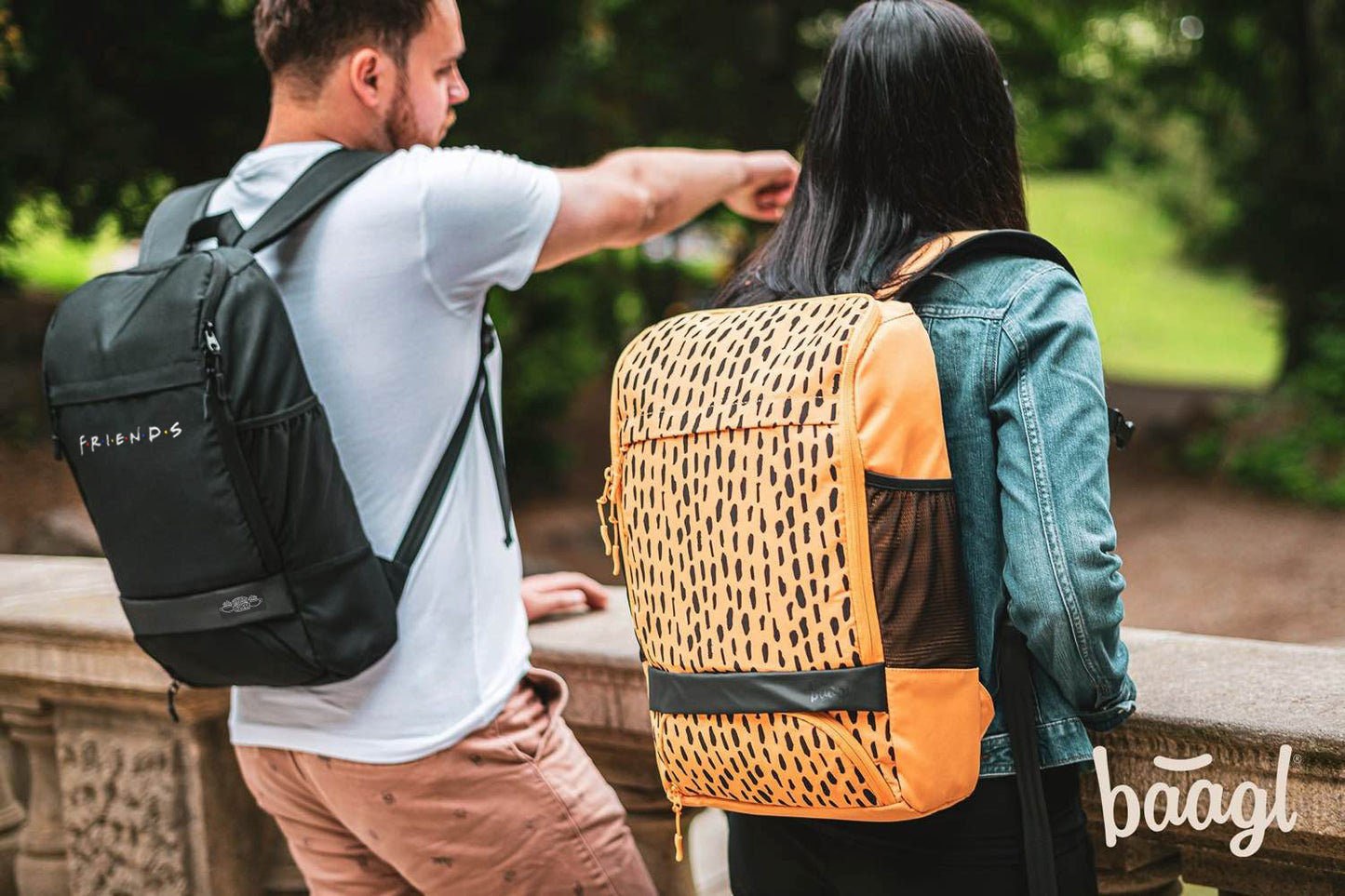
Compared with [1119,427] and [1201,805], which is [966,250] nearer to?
[1119,427]

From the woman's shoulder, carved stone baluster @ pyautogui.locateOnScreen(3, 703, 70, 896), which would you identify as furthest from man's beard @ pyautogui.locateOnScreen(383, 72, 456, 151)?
carved stone baluster @ pyautogui.locateOnScreen(3, 703, 70, 896)

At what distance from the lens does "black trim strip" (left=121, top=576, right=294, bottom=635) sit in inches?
72.0

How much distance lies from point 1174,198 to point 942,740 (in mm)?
27549

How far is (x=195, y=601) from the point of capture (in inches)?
73.1

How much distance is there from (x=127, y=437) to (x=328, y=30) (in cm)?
66

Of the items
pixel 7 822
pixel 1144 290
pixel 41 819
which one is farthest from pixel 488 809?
pixel 1144 290

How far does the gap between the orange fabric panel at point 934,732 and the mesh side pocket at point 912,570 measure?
0.07 feet

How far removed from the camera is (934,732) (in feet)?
5.17

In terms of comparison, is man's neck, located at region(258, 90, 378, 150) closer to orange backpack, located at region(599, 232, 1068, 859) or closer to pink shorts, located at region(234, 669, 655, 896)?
orange backpack, located at region(599, 232, 1068, 859)

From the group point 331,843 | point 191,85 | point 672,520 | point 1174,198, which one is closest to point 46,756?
point 331,843

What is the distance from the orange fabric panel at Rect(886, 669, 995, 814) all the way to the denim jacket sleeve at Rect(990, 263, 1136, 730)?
0.11 metres

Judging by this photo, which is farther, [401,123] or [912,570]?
[401,123]

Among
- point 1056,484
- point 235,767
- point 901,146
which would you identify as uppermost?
point 901,146

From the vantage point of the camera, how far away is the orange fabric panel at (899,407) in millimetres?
1554
